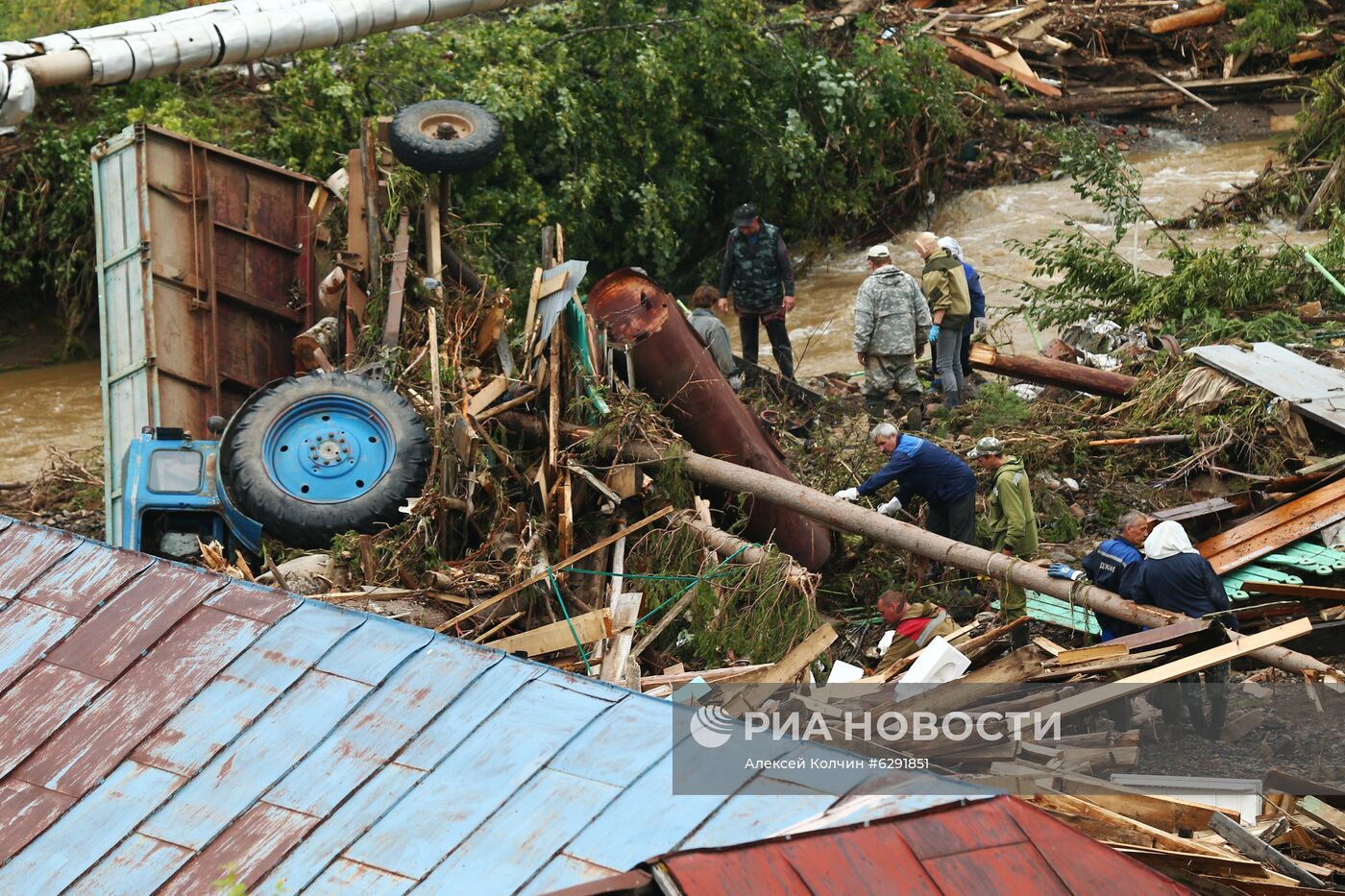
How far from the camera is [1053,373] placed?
472 inches

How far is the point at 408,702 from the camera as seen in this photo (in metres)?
5.43

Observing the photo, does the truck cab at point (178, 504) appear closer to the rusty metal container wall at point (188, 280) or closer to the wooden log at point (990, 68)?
the rusty metal container wall at point (188, 280)

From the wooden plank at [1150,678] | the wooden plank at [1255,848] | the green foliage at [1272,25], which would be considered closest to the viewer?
the wooden plank at [1255,848]

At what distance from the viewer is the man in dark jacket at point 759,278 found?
1249 cm

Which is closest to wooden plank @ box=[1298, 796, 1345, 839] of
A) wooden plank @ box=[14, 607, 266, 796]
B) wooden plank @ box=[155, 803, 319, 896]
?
wooden plank @ box=[155, 803, 319, 896]

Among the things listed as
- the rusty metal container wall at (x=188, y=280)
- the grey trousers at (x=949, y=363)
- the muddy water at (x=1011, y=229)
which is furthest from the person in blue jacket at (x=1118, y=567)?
the muddy water at (x=1011, y=229)

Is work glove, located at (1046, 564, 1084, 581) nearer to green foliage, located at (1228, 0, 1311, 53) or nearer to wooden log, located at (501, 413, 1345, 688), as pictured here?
wooden log, located at (501, 413, 1345, 688)

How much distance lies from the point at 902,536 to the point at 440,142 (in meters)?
4.22

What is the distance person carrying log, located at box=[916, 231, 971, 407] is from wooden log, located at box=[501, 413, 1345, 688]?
3.03 metres

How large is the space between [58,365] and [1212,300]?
1144cm

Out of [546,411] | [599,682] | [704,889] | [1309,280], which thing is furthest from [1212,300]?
[704,889]

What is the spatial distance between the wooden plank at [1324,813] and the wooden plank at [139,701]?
4.56 metres

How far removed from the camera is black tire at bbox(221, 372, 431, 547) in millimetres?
8914

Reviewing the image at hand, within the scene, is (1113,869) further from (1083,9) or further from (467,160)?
(1083,9)
